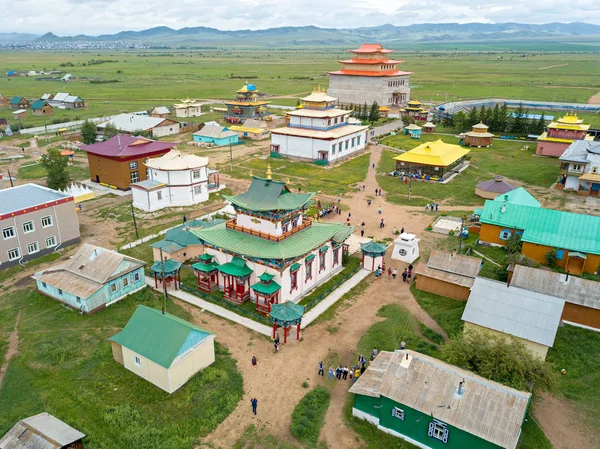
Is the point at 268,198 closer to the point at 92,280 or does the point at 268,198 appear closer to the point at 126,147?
the point at 92,280

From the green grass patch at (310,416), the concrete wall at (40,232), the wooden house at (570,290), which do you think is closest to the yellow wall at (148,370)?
the green grass patch at (310,416)

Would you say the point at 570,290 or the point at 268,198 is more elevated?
the point at 268,198

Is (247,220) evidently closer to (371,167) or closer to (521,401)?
(521,401)

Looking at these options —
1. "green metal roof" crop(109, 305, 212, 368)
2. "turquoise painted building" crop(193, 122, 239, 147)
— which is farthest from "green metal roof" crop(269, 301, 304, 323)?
"turquoise painted building" crop(193, 122, 239, 147)

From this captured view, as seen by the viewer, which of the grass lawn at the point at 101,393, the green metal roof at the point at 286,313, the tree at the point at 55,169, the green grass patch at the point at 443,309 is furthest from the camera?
the tree at the point at 55,169

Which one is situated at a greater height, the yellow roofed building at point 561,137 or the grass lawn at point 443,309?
the yellow roofed building at point 561,137

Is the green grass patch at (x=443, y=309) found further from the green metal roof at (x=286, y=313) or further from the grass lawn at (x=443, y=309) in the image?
the green metal roof at (x=286, y=313)

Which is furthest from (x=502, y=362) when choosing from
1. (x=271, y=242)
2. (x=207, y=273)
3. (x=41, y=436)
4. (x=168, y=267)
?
(x=168, y=267)

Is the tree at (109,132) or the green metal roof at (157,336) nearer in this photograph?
the green metal roof at (157,336)

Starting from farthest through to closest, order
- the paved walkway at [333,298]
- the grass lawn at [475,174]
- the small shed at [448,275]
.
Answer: the grass lawn at [475,174] → the small shed at [448,275] → the paved walkway at [333,298]
